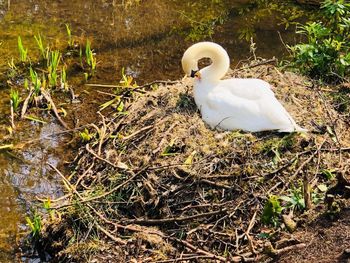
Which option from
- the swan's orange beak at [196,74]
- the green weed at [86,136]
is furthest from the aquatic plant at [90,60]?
the swan's orange beak at [196,74]

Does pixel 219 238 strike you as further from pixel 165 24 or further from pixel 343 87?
pixel 165 24

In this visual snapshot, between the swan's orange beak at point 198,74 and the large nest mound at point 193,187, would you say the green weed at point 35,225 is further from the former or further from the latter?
the swan's orange beak at point 198,74

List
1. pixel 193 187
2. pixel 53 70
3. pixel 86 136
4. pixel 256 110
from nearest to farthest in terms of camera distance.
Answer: pixel 193 187 → pixel 256 110 → pixel 86 136 → pixel 53 70

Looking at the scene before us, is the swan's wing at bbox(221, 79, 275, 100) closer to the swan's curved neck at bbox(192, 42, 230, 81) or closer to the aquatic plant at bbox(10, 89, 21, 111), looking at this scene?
the swan's curved neck at bbox(192, 42, 230, 81)

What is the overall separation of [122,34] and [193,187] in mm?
4403

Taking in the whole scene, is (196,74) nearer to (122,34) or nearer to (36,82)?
(36,82)

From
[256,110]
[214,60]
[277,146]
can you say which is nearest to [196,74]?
[214,60]

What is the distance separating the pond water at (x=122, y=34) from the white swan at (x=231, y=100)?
65.1 inches

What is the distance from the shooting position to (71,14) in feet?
31.3

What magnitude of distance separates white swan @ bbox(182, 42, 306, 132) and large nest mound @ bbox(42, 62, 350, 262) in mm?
95

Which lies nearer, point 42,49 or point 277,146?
point 277,146

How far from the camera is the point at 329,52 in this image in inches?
267

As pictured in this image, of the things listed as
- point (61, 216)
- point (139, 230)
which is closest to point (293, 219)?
point (139, 230)

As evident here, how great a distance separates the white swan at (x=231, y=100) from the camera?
5.41m
